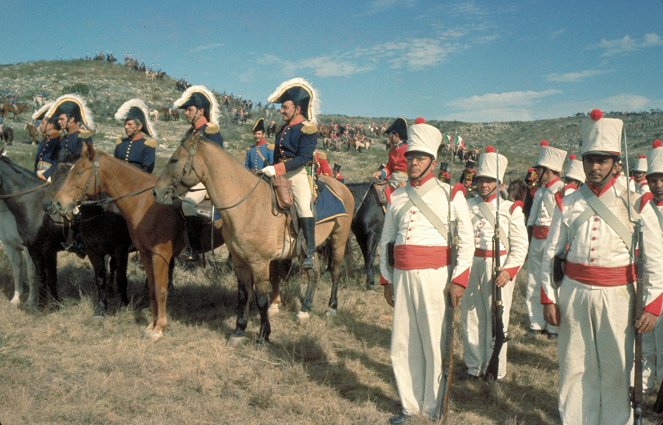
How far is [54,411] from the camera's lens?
4.67 m

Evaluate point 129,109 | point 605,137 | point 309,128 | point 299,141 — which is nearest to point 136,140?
point 129,109

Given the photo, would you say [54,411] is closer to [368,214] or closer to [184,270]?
[184,270]

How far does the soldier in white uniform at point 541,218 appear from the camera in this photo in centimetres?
758

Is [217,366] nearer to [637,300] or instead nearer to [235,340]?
[235,340]

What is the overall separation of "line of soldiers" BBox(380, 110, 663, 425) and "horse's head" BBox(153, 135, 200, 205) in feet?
8.73

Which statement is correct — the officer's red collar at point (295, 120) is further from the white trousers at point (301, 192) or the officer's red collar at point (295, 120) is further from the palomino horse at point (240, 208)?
the palomino horse at point (240, 208)

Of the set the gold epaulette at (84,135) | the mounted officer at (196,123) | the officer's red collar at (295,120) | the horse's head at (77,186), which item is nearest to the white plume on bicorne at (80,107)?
the gold epaulette at (84,135)

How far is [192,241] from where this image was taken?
7.40 metres

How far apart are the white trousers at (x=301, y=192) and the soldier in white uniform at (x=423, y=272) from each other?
2.59 metres

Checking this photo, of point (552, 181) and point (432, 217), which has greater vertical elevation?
point (552, 181)

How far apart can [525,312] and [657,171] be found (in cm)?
406

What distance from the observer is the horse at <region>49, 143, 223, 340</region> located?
21.6ft

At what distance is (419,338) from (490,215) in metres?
1.83

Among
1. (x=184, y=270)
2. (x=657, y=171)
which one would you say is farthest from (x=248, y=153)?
(x=657, y=171)
